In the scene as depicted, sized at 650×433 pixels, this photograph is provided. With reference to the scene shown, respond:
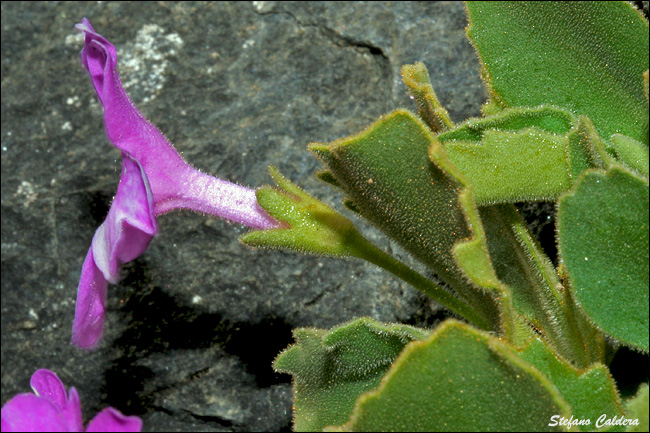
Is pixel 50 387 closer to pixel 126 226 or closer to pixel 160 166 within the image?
pixel 126 226

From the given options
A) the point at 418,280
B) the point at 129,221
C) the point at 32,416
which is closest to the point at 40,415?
the point at 32,416

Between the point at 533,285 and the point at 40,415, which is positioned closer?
the point at 40,415

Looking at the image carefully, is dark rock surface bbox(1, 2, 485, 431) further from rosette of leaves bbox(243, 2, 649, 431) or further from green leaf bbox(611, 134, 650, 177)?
green leaf bbox(611, 134, 650, 177)

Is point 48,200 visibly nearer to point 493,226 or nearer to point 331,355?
point 331,355

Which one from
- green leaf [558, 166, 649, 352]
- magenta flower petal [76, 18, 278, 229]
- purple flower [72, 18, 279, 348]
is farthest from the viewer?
magenta flower petal [76, 18, 278, 229]

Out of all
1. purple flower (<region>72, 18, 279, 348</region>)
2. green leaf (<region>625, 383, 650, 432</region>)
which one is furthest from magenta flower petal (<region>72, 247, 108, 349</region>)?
green leaf (<region>625, 383, 650, 432</region>)

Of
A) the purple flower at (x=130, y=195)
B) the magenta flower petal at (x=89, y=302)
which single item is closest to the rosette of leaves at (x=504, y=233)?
the purple flower at (x=130, y=195)

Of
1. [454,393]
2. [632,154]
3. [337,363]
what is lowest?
[337,363]

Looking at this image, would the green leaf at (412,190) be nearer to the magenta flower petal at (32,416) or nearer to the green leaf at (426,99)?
the green leaf at (426,99)
